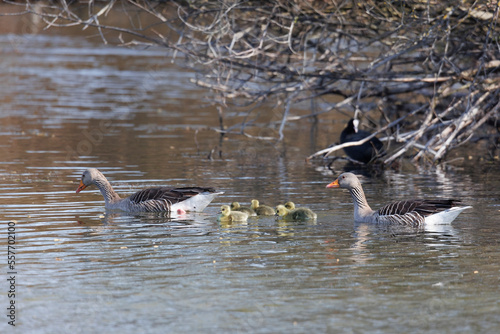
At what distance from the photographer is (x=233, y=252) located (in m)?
10.2

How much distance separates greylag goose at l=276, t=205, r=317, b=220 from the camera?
12.2m

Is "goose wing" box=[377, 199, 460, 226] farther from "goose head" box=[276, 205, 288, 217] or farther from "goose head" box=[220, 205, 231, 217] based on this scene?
"goose head" box=[220, 205, 231, 217]

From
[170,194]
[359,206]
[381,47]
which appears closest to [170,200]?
[170,194]

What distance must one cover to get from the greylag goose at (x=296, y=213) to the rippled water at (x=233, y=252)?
0.54 feet

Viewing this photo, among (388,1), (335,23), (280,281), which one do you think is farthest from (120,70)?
(280,281)

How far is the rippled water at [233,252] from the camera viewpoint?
7695 mm

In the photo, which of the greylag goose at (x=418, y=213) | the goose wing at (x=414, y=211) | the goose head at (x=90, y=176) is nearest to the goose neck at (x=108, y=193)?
the goose head at (x=90, y=176)

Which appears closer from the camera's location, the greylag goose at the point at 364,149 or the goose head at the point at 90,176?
the goose head at the point at 90,176

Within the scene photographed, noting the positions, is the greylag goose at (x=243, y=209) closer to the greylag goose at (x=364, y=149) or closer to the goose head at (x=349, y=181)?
the goose head at (x=349, y=181)

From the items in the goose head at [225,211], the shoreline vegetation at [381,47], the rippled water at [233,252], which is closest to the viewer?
the rippled water at [233,252]

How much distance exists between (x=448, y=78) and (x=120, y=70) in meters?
23.7

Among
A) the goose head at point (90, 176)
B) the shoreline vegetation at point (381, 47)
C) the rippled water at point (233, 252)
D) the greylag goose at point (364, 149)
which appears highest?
the shoreline vegetation at point (381, 47)

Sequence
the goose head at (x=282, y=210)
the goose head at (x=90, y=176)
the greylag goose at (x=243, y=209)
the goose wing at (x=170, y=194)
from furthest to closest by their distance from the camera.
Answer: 1. the goose head at (x=90, y=176)
2. the goose wing at (x=170, y=194)
3. the greylag goose at (x=243, y=209)
4. the goose head at (x=282, y=210)

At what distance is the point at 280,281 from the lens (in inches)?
348
